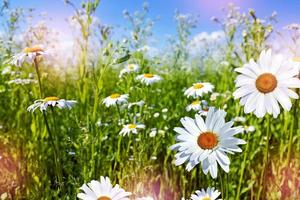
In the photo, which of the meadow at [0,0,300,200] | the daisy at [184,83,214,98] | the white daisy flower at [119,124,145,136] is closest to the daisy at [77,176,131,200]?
the meadow at [0,0,300,200]

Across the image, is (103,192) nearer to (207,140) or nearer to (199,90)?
(207,140)

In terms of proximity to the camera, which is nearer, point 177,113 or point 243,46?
point 243,46

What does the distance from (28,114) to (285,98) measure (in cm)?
213

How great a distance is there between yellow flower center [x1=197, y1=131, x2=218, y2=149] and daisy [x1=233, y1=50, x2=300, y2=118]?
0.33 feet

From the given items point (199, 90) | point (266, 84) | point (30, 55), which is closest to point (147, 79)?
point (199, 90)

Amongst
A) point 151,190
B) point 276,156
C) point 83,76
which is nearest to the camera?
point 151,190

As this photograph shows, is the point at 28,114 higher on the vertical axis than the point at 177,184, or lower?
higher

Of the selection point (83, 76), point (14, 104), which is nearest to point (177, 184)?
point (83, 76)

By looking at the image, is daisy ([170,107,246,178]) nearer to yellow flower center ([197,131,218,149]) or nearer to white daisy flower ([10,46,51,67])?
yellow flower center ([197,131,218,149])

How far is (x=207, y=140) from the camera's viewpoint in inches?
48.8

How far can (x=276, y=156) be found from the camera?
275cm

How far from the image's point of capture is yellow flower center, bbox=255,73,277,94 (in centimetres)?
125

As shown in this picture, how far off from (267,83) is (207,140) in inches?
8.2

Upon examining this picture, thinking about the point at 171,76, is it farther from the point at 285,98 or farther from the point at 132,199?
the point at 285,98
